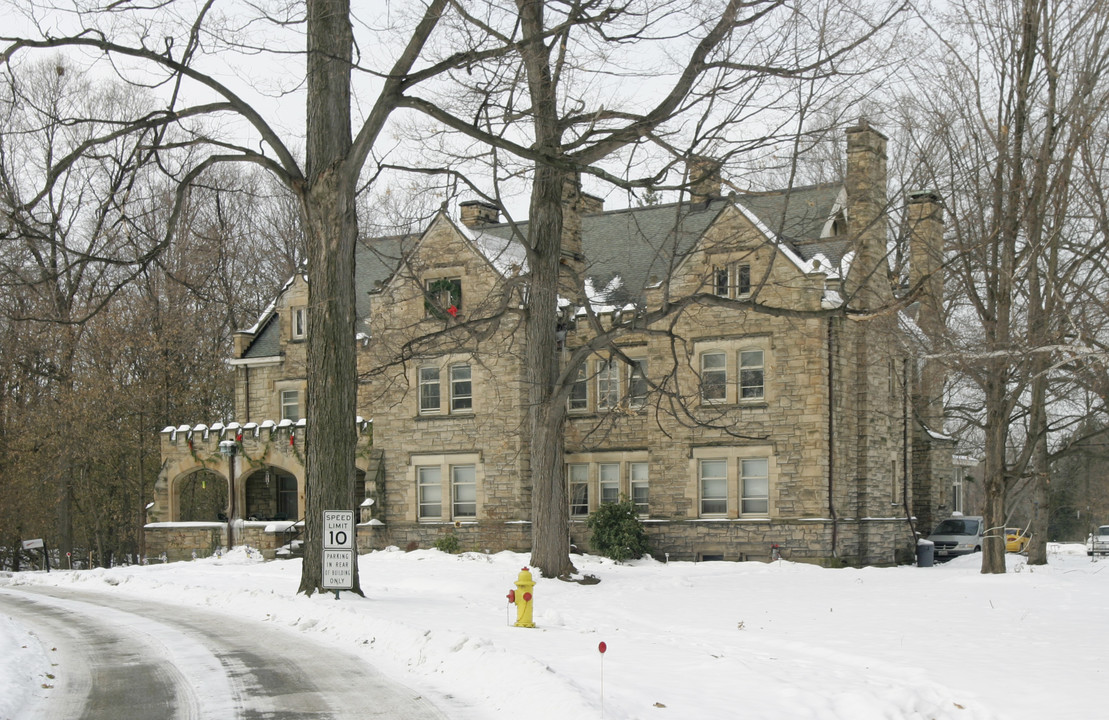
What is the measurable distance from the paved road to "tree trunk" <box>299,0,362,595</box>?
7.54ft

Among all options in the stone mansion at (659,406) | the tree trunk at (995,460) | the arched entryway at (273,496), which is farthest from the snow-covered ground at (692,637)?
the arched entryway at (273,496)

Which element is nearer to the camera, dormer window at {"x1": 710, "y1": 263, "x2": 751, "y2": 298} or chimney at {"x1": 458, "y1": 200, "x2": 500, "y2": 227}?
dormer window at {"x1": 710, "y1": 263, "x2": 751, "y2": 298}

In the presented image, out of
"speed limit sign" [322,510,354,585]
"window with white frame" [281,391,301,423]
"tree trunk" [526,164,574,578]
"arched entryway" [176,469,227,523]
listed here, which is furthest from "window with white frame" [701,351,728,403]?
"arched entryway" [176,469,227,523]

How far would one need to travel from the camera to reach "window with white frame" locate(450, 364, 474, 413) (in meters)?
33.5

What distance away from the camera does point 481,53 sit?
1683cm

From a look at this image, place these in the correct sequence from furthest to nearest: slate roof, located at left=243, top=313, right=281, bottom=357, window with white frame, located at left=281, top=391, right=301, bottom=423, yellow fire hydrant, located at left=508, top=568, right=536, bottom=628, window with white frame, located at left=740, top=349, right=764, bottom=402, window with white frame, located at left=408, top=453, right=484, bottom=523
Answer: slate roof, located at left=243, top=313, right=281, bottom=357 → window with white frame, located at left=281, top=391, right=301, bottom=423 → window with white frame, located at left=408, top=453, right=484, bottom=523 → window with white frame, located at left=740, top=349, right=764, bottom=402 → yellow fire hydrant, located at left=508, top=568, right=536, bottom=628

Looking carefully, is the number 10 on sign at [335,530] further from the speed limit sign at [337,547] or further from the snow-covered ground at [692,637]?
the snow-covered ground at [692,637]

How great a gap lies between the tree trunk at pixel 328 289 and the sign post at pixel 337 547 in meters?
0.36

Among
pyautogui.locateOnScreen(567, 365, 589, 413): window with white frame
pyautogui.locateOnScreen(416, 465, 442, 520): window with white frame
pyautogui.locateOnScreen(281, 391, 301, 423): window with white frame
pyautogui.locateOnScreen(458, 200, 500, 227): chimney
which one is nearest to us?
pyautogui.locateOnScreen(567, 365, 589, 413): window with white frame

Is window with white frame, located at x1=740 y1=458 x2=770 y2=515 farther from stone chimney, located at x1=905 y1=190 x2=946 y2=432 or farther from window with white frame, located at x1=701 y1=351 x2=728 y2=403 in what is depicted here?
stone chimney, located at x1=905 y1=190 x2=946 y2=432

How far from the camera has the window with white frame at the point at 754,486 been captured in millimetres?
30391

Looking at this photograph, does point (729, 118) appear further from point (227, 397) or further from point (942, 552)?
point (227, 397)

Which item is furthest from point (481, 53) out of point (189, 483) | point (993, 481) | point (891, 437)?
point (189, 483)

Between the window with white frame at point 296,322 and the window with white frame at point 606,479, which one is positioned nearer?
the window with white frame at point 606,479
